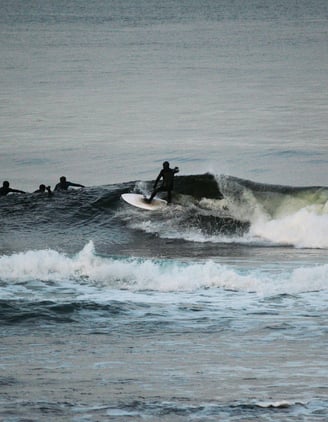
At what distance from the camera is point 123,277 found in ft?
65.3

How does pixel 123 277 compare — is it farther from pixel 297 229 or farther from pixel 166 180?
pixel 166 180

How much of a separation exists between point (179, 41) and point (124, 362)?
97564mm

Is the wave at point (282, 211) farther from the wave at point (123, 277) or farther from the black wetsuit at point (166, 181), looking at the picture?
the wave at point (123, 277)

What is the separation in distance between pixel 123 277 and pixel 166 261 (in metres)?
2.22

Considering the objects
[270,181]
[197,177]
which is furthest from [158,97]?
[197,177]

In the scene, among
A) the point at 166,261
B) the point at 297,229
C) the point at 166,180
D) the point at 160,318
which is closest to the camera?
the point at 160,318

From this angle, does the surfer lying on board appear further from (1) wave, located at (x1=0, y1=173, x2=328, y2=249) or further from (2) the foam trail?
(2) the foam trail

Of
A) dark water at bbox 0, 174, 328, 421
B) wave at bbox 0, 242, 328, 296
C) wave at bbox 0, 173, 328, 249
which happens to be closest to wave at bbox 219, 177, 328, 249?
wave at bbox 0, 173, 328, 249

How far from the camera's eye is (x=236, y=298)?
59.3 feet

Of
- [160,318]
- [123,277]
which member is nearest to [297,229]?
[123,277]

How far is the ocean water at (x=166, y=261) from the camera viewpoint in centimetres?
1291

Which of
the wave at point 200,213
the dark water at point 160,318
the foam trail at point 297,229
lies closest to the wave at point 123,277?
the dark water at point 160,318

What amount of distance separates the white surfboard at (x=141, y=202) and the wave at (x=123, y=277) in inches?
287

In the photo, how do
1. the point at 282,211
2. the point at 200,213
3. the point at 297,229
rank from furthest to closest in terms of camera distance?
the point at 282,211 → the point at 200,213 → the point at 297,229
